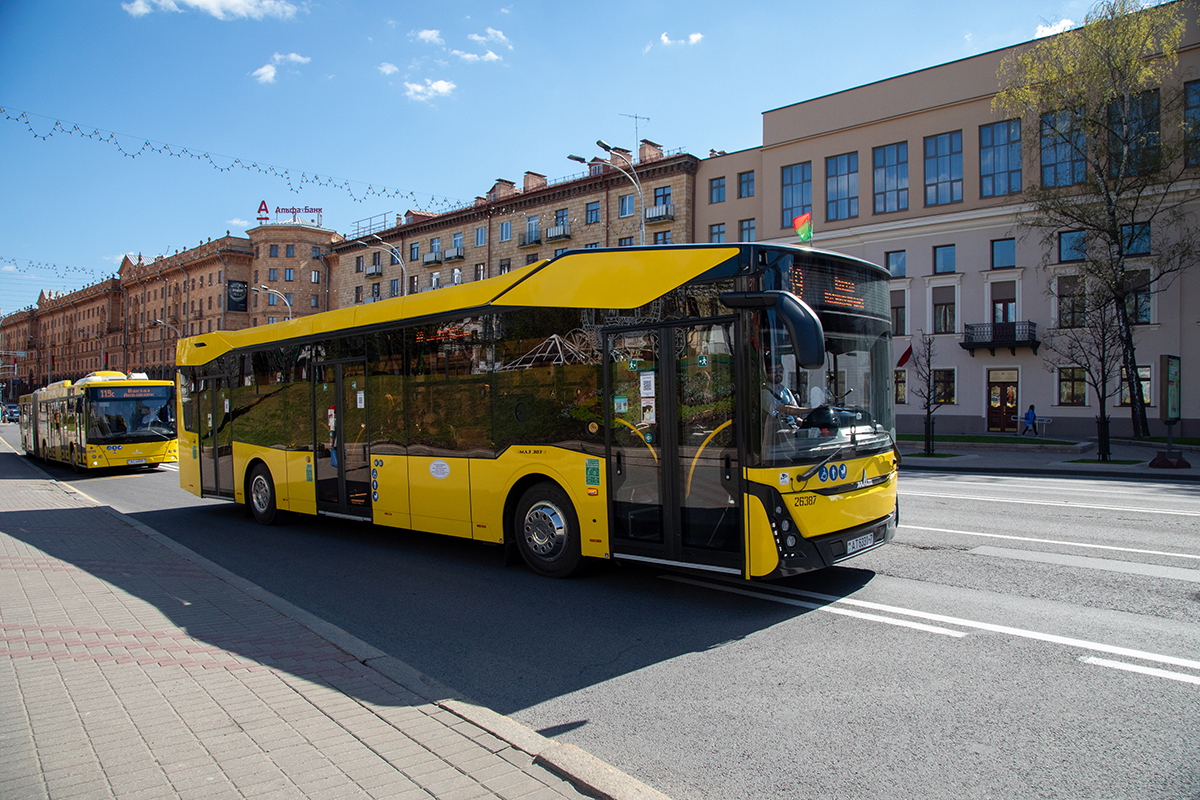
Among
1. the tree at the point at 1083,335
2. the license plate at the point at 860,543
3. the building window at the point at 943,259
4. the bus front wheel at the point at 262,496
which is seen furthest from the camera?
the building window at the point at 943,259

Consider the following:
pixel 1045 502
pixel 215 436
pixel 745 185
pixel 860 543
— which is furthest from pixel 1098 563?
pixel 745 185

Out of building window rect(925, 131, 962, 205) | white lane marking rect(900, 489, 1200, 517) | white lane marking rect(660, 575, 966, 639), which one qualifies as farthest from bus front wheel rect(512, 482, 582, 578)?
building window rect(925, 131, 962, 205)

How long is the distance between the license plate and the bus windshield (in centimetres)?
2176

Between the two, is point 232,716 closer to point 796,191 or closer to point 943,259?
point 943,259

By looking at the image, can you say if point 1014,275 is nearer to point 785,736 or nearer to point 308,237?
point 785,736

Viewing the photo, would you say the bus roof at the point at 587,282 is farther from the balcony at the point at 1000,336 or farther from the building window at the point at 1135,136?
the balcony at the point at 1000,336

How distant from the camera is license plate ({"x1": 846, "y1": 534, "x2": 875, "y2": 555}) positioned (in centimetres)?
620

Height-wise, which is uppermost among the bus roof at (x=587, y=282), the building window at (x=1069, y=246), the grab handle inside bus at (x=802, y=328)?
the building window at (x=1069, y=246)

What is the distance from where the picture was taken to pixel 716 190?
4606 cm

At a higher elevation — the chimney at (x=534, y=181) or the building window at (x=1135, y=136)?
the chimney at (x=534, y=181)

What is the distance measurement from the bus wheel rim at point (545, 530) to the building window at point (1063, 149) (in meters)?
32.9

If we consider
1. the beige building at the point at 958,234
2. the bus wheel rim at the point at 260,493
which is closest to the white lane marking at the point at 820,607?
the bus wheel rim at the point at 260,493

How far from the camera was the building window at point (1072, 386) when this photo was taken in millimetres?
34156

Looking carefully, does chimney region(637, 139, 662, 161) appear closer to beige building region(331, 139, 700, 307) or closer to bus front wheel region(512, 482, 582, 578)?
beige building region(331, 139, 700, 307)
